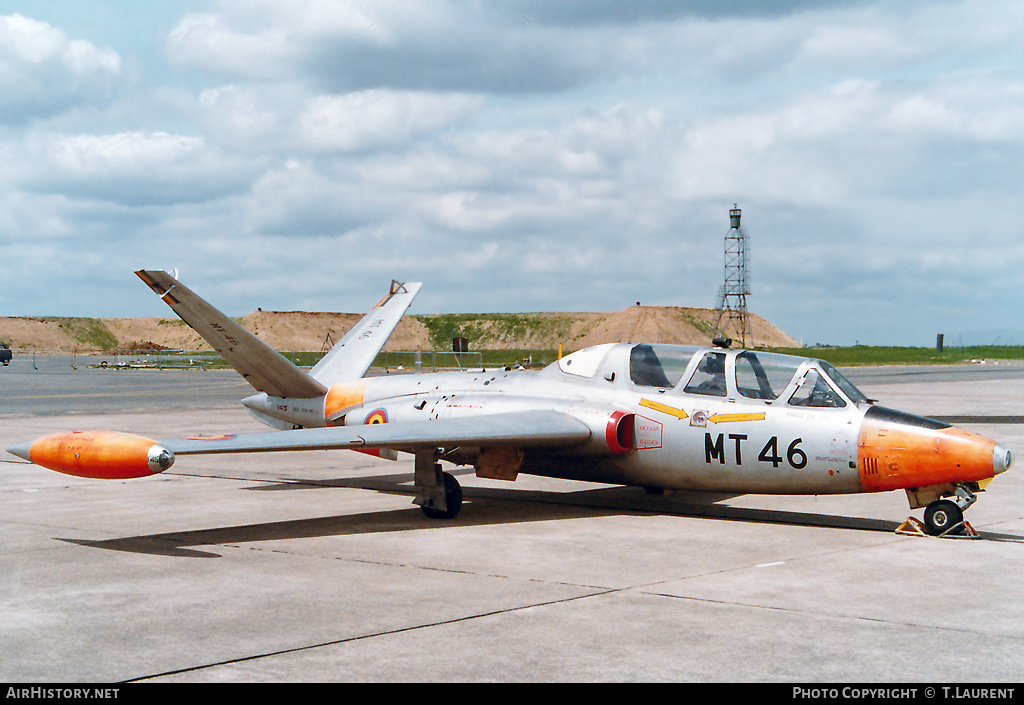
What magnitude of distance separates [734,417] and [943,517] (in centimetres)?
259

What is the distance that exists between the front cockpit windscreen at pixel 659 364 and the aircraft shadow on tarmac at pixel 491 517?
72.8 inches

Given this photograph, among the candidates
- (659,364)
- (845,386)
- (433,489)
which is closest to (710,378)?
(659,364)

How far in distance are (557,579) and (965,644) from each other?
11.6 ft

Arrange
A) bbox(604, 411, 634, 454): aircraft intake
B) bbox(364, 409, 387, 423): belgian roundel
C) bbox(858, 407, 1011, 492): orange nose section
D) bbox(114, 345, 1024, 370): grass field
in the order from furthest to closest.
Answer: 1. bbox(114, 345, 1024, 370): grass field
2. bbox(364, 409, 387, 423): belgian roundel
3. bbox(604, 411, 634, 454): aircraft intake
4. bbox(858, 407, 1011, 492): orange nose section

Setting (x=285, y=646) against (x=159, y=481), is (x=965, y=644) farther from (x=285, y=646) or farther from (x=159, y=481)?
(x=159, y=481)

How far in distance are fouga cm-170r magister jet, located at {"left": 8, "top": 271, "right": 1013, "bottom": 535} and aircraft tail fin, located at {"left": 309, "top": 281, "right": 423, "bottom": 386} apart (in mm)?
1283

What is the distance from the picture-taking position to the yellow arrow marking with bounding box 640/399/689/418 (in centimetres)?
1229

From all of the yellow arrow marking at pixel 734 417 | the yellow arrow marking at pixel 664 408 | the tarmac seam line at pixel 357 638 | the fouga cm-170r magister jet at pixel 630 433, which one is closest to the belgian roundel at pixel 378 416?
the fouga cm-170r magister jet at pixel 630 433

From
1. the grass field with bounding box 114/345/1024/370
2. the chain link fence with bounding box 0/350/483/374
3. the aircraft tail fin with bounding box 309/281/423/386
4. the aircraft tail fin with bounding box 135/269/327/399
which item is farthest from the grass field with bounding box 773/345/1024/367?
the aircraft tail fin with bounding box 135/269/327/399

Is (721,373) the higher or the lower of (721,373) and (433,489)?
the higher

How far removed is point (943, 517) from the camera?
430 inches

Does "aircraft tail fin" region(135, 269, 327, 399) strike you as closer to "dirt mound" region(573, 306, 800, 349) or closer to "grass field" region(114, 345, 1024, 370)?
"grass field" region(114, 345, 1024, 370)

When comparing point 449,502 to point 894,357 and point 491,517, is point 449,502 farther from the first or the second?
point 894,357

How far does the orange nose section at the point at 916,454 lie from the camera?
10383 millimetres
